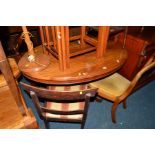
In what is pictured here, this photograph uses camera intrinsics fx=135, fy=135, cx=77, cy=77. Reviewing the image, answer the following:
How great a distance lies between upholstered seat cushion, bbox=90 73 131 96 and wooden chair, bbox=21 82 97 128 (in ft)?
1.09

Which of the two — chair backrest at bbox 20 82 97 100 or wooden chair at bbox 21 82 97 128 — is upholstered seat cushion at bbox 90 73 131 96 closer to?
wooden chair at bbox 21 82 97 128

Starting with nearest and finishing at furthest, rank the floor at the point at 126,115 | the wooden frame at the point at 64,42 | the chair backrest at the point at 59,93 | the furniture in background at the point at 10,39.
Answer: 1. the chair backrest at the point at 59,93
2. the wooden frame at the point at 64,42
3. the floor at the point at 126,115
4. the furniture in background at the point at 10,39

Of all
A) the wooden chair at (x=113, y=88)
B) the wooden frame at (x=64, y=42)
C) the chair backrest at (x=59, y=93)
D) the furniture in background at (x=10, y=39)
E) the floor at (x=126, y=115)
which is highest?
the wooden frame at (x=64, y=42)

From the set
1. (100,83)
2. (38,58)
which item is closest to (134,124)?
(100,83)

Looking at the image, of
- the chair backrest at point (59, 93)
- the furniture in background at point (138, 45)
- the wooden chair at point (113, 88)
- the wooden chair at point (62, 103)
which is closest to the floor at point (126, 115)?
the wooden chair at point (113, 88)

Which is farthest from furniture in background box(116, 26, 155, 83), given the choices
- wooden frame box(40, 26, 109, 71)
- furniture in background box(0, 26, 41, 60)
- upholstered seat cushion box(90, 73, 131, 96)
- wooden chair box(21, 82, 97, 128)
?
furniture in background box(0, 26, 41, 60)

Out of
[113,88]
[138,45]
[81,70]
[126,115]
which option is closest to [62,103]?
[81,70]

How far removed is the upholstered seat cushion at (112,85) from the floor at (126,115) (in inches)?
18.9

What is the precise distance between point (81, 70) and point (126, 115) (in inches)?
41.2

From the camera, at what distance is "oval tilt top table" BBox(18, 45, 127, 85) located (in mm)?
1193

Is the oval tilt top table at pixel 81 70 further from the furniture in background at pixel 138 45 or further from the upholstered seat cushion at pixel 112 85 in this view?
the furniture in background at pixel 138 45

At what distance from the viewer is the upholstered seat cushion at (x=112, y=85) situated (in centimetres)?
151
